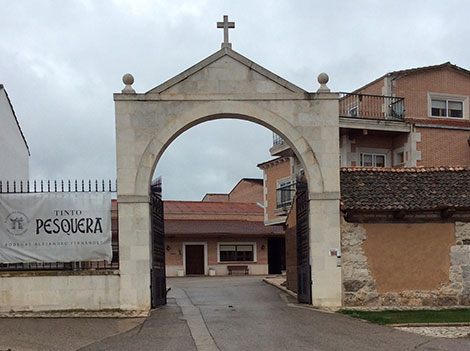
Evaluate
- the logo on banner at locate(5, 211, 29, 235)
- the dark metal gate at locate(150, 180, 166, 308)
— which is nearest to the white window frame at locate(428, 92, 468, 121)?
the dark metal gate at locate(150, 180, 166, 308)

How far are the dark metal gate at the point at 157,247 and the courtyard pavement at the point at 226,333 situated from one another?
1.66ft

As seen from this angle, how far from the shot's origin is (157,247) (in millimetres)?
15977

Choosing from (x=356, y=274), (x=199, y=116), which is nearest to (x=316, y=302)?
(x=356, y=274)

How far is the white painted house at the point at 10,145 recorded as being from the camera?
21.4 metres

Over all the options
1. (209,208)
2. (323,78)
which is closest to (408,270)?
(323,78)

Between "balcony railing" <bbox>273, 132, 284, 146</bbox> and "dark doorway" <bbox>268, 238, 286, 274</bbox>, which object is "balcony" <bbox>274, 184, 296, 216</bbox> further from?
"dark doorway" <bbox>268, 238, 286, 274</bbox>

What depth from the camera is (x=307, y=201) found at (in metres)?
16.0

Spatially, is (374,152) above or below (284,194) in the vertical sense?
above

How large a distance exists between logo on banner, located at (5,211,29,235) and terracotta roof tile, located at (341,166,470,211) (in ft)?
25.5

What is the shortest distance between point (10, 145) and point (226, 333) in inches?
543

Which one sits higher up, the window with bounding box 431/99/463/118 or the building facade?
the window with bounding box 431/99/463/118

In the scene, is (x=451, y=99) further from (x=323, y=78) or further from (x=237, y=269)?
(x=237, y=269)

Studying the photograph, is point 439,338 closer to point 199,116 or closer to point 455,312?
point 455,312

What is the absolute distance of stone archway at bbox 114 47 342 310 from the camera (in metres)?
15.1
